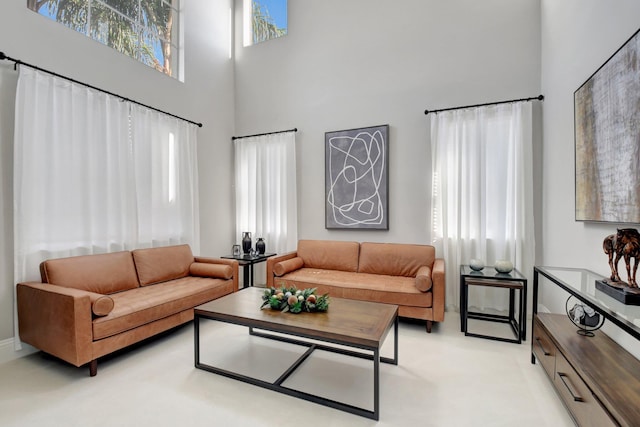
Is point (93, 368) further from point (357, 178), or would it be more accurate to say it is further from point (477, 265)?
point (477, 265)

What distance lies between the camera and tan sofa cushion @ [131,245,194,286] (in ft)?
10.6

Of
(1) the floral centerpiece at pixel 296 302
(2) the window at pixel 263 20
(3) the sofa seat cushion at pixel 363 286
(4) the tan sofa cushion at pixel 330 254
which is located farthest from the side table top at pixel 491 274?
(2) the window at pixel 263 20

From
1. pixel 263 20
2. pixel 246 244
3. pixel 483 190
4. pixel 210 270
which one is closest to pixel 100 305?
pixel 210 270

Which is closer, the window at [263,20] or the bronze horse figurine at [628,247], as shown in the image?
the bronze horse figurine at [628,247]

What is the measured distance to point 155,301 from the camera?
8.70ft

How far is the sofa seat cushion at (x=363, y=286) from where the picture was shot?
297 cm

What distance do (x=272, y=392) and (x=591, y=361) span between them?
185 cm

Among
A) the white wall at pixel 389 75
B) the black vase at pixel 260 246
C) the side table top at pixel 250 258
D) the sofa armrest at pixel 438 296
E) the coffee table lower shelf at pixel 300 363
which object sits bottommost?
the coffee table lower shelf at pixel 300 363

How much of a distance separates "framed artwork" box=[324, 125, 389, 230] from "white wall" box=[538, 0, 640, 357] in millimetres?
1709

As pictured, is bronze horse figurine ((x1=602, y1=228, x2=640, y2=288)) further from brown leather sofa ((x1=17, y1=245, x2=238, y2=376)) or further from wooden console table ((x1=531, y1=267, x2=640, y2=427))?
brown leather sofa ((x1=17, y1=245, x2=238, y2=376))

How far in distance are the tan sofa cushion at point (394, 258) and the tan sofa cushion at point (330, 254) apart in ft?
0.38

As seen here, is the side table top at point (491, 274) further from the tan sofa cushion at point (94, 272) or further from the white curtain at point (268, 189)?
the tan sofa cushion at point (94, 272)

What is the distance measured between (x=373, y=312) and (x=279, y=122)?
10.9 ft

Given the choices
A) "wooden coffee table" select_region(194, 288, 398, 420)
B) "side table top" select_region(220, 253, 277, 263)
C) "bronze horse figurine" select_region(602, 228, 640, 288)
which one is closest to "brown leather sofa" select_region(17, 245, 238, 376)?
"side table top" select_region(220, 253, 277, 263)
